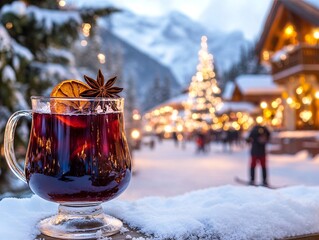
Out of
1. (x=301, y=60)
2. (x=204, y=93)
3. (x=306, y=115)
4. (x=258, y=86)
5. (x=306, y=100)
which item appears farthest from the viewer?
(x=204, y=93)

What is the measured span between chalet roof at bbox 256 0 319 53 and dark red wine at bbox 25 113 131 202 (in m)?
16.7

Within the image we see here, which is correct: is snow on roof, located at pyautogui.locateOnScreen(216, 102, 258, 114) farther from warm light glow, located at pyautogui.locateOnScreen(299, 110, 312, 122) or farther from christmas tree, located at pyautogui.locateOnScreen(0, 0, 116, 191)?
christmas tree, located at pyautogui.locateOnScreen(0, 0, 116, 191)

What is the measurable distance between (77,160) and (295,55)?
60.9 feet

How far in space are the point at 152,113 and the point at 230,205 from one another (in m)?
55.1

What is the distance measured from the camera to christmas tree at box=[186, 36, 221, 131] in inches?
1441

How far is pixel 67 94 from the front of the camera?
1.07 meters

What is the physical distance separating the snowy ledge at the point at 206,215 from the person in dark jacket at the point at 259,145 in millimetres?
8996

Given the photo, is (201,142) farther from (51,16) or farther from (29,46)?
(51,16)

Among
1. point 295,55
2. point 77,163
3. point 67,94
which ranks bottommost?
point 77,163

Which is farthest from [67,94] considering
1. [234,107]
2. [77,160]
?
[234,107]

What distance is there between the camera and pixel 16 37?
6512 mm

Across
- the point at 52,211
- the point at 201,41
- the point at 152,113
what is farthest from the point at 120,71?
the point at 52,211

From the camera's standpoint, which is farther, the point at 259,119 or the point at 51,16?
the point at 259,119

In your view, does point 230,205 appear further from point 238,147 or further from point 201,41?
point 201,41
